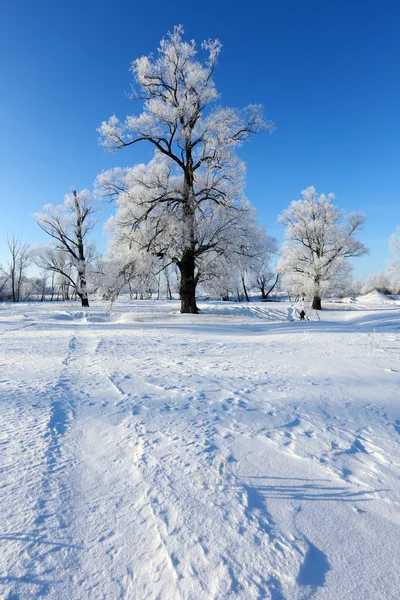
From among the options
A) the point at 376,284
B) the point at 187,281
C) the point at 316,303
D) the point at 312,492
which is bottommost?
the point at 312,492

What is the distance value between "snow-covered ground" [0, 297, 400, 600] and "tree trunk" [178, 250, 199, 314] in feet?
38.8

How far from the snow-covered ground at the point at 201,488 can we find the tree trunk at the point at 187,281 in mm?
11822

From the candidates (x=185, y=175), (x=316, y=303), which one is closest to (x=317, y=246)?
(x=316, y=303)

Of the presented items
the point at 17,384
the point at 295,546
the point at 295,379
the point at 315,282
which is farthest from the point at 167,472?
the point at 315,282

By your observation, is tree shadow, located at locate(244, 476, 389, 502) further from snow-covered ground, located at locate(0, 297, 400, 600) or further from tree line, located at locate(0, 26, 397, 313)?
tree line, located at locate(0, 26, 397, 313)

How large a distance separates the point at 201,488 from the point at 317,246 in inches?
1150

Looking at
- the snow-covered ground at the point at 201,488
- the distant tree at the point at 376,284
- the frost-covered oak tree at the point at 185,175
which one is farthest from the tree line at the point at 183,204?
the distant tree at the point at 376,284

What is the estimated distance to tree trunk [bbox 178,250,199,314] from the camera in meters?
15.9

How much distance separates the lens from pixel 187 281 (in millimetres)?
16156

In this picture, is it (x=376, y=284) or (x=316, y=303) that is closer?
(x=316, y=303)

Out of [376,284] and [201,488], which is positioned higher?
[376,284]

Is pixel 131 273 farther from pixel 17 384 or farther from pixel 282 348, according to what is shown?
pixel 17 384

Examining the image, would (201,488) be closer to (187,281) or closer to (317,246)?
(187,281)

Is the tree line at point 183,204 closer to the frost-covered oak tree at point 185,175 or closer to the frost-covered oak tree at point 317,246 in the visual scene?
the frost-covered oak tree at point 185,175
